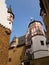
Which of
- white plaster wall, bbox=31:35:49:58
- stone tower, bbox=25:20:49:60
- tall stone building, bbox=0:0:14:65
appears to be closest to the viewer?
tall stone building, bbox=0:0:14:65

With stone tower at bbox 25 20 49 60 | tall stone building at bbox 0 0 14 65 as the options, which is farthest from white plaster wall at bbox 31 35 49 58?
tall stone building at bbox 0 0 14 65

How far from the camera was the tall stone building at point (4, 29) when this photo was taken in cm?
1155

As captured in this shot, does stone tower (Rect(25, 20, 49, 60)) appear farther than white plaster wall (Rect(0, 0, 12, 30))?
Yes

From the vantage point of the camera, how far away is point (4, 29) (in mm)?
12422

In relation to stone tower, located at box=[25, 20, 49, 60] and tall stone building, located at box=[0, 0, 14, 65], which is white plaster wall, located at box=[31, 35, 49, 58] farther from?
tall stone building, located at box=[0, 0, 14, 65]

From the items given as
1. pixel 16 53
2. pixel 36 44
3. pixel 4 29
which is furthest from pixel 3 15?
pixel 16 53

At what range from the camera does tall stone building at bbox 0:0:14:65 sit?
37.9 feet

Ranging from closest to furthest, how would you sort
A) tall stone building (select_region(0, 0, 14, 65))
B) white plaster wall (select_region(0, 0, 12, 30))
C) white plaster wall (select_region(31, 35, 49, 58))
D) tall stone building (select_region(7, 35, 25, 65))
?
1. tall stone building (select_region(0, 0, 14, 65))
2. white plaster wall (select_region(0, 0, 12, 30))
3. white plaster wall (select_region(31, 35, 49, 58))
4. tall stone building (select_region(7, 35, 25, 65))

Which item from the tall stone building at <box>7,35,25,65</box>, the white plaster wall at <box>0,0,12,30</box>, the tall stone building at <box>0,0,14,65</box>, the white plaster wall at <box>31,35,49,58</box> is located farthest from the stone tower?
the white plaster wall at <box>0,0,12,30</box>

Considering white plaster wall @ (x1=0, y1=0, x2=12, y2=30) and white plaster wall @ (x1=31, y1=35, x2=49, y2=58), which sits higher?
white plaster wall @ (x1=0, y1=0, x2=12, y2=30)

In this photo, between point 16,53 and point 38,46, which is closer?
point 38,46

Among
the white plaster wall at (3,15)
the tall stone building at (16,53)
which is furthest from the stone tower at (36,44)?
the white plaster wall at (3,15)

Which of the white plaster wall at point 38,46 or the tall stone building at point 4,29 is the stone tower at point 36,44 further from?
the tall stone building at point 4,29

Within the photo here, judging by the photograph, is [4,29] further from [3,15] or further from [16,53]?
[16,53]
